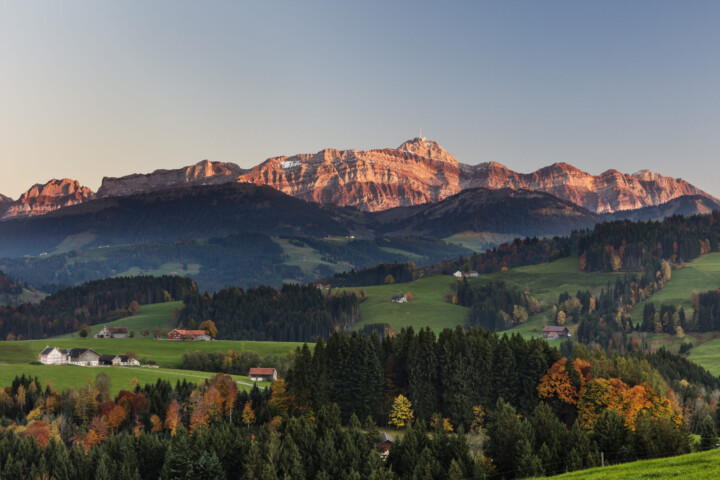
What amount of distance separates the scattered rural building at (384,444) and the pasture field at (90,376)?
192ft

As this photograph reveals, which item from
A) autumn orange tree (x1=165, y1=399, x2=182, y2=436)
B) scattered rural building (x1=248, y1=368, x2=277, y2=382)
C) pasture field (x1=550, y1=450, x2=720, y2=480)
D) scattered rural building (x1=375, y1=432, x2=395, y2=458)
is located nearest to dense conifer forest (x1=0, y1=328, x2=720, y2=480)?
autumn orange tree (x1=165, y1=399, x2=182, y2=436)

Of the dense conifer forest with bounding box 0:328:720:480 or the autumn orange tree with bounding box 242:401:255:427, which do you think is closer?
the dense conifer forest with bounding box 0:328:720:480

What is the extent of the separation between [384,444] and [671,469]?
234ft

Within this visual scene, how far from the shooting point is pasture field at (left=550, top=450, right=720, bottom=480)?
159 feet

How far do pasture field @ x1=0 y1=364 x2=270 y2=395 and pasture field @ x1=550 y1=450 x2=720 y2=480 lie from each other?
125 metres

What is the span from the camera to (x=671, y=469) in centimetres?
5231

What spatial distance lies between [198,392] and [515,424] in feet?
261

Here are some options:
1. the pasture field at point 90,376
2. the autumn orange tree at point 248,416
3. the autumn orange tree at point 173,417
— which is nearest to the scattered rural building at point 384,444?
the autumn orange tree at point 248,416

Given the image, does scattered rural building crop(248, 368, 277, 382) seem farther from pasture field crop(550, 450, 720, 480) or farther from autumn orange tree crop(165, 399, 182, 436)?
pasture field crop(550, 450, 720, 480)

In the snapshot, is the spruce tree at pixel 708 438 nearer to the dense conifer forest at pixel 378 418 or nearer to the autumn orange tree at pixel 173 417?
the dense conifer forest at pixel 378 418

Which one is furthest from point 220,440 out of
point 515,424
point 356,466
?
point 515,424

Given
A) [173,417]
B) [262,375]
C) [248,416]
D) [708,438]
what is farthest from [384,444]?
[262,375]

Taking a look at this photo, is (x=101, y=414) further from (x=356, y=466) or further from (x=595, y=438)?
(x=595, y=438)

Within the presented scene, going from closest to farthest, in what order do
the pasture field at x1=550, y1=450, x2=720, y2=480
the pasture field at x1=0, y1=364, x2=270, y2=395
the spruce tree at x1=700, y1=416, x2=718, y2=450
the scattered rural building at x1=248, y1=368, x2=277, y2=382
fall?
the pasture field at x1=550, y1=450, x2=720, y2=480 → the spruce tree at x1=700, y1=416, x2=718, y2=450 → the pasture field at x1=0, y1=364, x2=270, y2=395 → the scattered rural building at x1=248, y1=368, x2=277, y2=382
